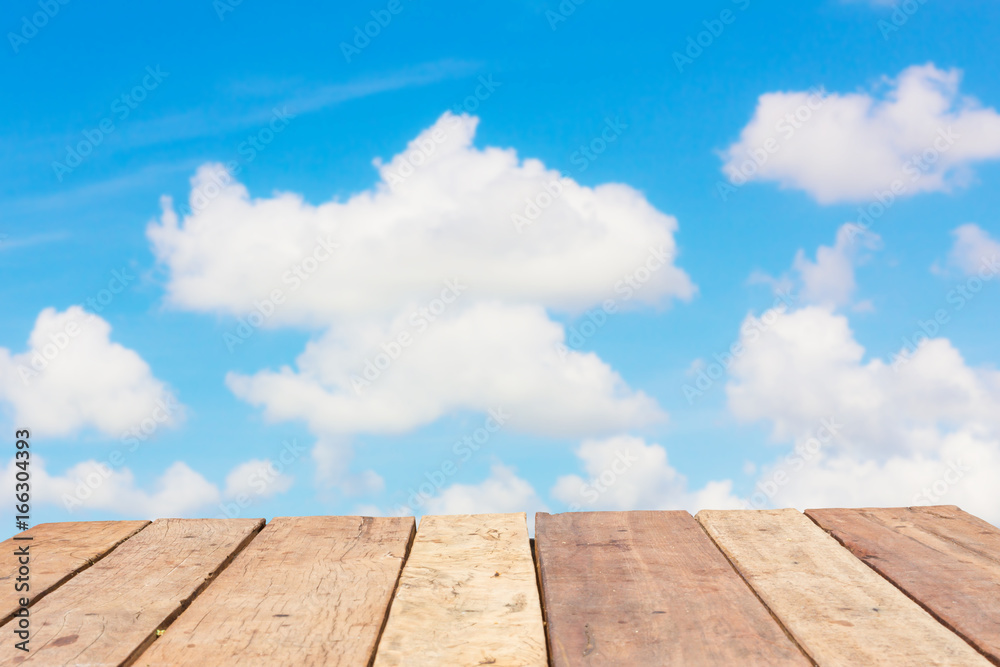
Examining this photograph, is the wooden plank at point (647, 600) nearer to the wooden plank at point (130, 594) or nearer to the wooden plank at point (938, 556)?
the wooden plank at point (938, 556)

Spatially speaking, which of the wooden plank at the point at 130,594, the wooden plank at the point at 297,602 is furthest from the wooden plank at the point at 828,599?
the wooden plank at the point at 130,594

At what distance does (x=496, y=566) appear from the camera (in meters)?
2.27

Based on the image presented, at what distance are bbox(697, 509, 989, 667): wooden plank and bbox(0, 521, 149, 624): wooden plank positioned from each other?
6.25ft

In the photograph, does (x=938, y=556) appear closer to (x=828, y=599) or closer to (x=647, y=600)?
(x=828, y=599)

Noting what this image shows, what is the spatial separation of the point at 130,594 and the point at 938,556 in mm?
2290

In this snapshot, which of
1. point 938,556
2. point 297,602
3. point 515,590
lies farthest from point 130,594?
point 938,556

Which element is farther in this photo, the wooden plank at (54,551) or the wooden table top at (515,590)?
the wooden plank at (54,551)

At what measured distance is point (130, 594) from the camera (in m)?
2.07

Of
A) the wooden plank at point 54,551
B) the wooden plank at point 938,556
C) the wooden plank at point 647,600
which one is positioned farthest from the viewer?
the wooden plank at point 54,551

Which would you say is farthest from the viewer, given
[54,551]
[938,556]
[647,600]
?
[54,551]

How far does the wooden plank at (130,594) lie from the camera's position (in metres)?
1.74

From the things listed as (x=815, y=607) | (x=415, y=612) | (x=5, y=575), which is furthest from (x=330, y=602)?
(x=815, y=607)

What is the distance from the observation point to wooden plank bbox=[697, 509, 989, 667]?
171 centimetres

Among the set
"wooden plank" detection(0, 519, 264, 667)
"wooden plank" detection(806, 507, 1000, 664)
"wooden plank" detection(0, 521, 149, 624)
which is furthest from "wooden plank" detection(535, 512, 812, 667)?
"wooden plank" detection(0, 521, 149, 624)
